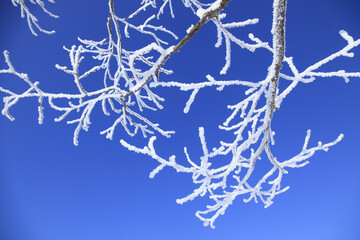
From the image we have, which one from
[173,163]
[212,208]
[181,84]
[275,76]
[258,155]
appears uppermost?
[275,76]

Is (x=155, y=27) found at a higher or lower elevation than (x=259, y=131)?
higher

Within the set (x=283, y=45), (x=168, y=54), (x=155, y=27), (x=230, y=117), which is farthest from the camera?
(x=155, y=27)

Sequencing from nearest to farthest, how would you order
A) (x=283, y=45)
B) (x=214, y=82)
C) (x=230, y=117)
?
(x=283, y=45) → (x=214, y=82) → (x=230, y=117)

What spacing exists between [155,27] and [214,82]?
69.9 inches

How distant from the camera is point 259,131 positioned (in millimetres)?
1516

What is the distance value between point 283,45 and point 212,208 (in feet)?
4.13

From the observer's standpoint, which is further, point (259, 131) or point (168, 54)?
point (259, 131)

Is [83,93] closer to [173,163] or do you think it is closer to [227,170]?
[173,163]

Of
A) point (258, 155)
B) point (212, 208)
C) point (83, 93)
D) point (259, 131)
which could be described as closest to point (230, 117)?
point (259, 131)

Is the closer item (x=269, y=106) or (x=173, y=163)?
(x=173, y=163)

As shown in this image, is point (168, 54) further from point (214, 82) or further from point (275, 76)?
point (275, 76)

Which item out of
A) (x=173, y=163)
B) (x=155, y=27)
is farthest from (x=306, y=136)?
(x=155, y=27)

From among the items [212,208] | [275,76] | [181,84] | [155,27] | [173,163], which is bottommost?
[212,208]

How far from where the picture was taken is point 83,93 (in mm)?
1491
